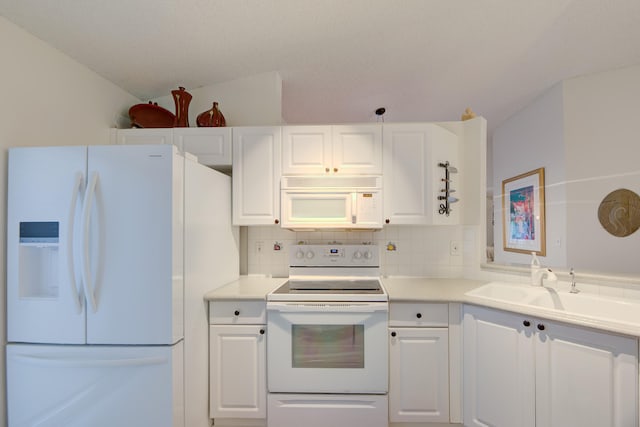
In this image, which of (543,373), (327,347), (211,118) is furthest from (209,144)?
(543,373)

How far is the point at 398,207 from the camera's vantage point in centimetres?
220

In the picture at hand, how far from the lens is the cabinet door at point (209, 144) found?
2.25 m

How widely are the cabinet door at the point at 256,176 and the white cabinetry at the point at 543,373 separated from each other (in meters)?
1.55

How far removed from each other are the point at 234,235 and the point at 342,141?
1.15 m

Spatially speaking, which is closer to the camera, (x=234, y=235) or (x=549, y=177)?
(x=234, y=235)

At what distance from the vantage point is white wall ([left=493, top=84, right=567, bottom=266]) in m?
2.96

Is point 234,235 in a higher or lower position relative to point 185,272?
higher

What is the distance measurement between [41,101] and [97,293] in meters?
1.24

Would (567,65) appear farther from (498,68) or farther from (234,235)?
(234,235)

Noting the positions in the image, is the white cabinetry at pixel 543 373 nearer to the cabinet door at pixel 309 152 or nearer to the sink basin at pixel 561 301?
the sink basin at pixel 561 301

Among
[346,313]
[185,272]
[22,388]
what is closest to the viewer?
[22,388]

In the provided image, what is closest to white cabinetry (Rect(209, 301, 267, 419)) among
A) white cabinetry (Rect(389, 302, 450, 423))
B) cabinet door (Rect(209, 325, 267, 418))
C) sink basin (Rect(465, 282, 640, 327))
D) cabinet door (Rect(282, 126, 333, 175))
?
cabinet door (Rect(209, 325, 267, 418))

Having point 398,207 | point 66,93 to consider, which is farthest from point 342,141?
point 66,93

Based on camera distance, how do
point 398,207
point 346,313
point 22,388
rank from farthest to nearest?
point 398,207 < point 346,313 < point 22,388
